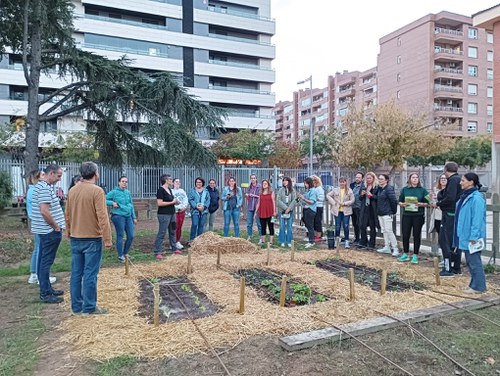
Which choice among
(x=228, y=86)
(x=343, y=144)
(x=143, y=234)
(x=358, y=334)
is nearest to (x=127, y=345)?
(x=358, y=334)

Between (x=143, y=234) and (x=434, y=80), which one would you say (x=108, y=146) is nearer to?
(x=143, y=234)

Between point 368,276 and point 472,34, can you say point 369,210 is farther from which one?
point 472,34

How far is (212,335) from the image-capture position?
437cm

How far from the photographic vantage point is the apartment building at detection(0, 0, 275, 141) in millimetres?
43438

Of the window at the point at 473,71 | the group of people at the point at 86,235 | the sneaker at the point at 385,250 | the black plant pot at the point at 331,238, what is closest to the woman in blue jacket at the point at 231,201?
the black plant pot at the point at 331,238

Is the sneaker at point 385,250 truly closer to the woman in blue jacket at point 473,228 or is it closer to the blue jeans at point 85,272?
the woman in blue jacket at point 473,228

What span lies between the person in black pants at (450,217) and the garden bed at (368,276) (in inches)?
38.3

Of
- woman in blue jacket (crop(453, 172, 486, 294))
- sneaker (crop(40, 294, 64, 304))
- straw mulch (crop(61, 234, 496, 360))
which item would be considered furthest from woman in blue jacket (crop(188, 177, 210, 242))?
woman in blue jacket (crop(453, 172, 486, 294))

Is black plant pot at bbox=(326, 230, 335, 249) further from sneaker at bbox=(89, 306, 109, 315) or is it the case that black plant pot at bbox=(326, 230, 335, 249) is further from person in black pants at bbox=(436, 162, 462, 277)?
sneaker at bbox=(89, 306, 109, 315)

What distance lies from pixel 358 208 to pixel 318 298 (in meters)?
5.08

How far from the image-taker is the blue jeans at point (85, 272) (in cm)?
515

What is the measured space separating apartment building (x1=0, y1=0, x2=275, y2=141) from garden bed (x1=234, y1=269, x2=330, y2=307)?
→ 37.7m

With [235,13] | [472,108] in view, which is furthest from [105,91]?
[472,108]

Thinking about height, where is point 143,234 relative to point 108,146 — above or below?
below
